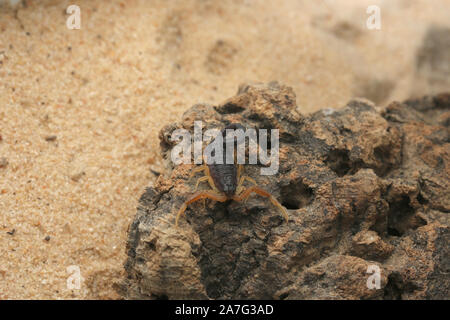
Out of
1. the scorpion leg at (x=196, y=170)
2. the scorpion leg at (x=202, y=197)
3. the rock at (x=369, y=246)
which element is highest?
the scorpion leg at (x=196, y=170)

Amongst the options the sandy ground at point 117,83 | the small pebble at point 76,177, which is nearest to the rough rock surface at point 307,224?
the sandy ground at point 117,83

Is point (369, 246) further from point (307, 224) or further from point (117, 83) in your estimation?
point (117, 83)

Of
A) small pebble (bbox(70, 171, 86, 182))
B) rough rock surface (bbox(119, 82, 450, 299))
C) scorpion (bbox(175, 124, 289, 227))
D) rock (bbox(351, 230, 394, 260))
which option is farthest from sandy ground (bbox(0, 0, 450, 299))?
rock (bbox(351, 230, 394, 260))

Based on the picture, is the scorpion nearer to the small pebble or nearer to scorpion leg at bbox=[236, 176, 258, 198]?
scorpion leg at bbox=[236, 176, 258, 198]

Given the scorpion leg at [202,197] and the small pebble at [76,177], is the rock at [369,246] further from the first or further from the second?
the small pebble at [76,177]

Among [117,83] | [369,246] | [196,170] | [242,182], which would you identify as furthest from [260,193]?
[117,83]
